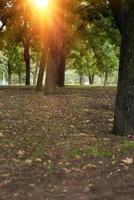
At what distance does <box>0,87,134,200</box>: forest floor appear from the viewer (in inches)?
249

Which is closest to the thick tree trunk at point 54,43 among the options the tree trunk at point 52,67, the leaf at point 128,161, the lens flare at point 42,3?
the tree trunk at point 52,67

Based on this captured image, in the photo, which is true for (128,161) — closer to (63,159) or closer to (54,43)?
(63,159)

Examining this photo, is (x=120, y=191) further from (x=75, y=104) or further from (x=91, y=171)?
(x=75, y=104)

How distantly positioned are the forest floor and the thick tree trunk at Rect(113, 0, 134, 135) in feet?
1.20

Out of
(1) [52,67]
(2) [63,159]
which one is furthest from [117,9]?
(1) [52,67]

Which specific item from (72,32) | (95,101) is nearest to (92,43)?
(72,32)

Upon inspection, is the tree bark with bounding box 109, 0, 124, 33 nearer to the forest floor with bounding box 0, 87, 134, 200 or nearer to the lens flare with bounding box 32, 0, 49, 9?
the forest floor with bounding box 0, 87, 134, 200

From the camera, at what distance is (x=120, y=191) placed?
20.9 ft

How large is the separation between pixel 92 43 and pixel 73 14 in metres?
7.01

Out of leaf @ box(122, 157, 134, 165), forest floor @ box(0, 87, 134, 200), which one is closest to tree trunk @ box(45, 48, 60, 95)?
forest floor @ box(0, 87, 134, 200)

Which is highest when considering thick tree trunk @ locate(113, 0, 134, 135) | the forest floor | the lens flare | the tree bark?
the lens flare

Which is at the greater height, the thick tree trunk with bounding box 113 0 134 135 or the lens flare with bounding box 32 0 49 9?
the lens flare with bounding box 32 0 49 9

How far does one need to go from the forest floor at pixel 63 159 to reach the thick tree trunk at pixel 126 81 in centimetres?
37

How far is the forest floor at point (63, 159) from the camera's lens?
249 inches
